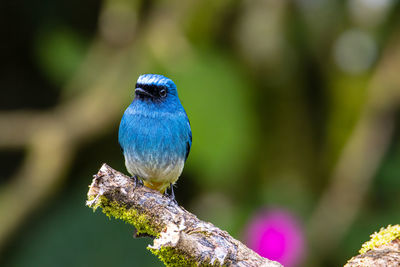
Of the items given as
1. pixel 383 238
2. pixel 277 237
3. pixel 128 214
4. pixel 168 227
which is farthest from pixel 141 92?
pixel 277 237

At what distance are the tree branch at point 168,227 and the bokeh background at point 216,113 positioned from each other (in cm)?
231

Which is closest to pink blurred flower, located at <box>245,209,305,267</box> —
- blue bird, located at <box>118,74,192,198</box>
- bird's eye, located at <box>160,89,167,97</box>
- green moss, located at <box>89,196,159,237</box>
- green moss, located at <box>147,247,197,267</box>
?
blue bird, located at <box>118,74,192,198</box>

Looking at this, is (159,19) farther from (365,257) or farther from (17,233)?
(365,257)

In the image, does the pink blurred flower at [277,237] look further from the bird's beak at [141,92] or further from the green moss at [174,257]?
the green moss at [174,257]

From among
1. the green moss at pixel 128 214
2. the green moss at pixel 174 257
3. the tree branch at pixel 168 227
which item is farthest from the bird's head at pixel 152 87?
the green moss at pixel 174 257

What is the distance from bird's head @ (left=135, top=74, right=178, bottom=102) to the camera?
143 inches

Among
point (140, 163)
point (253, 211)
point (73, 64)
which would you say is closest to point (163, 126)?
point (140, 163)

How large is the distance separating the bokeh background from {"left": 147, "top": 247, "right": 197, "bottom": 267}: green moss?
252 centimetres

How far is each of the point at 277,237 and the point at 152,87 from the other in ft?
5.94

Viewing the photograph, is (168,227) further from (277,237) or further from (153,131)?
(277,237)

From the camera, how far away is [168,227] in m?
2.63

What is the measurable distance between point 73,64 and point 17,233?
1.63m

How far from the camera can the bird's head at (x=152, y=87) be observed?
3629 millimetres

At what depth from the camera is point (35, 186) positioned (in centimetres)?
574
